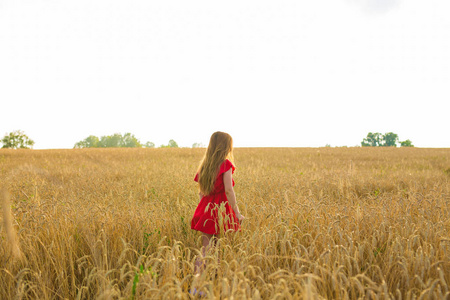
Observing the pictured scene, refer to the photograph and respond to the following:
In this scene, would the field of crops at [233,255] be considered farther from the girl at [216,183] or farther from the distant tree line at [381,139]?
the distant tree line at [381,139]

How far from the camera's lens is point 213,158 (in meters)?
3.58

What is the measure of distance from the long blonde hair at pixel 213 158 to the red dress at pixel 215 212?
76mm

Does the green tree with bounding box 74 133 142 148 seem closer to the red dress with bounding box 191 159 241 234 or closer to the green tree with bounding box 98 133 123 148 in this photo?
the green tree with bounding box 98 133 123 148

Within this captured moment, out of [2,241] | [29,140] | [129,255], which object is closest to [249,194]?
[129,255]

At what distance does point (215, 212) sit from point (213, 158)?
72 centimetres

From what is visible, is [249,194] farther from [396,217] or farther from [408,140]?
[408,140]

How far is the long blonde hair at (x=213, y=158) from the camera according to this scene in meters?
3.54

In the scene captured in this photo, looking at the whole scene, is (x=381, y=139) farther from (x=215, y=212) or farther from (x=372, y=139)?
(x=215, y=212)

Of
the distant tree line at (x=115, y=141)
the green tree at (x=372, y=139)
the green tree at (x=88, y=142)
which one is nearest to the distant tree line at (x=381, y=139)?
the green tree at (x=372, y=139)

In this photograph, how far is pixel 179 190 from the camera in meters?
6.25

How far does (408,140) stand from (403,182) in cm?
9057

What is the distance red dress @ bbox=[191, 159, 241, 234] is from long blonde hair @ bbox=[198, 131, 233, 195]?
0.08 meters

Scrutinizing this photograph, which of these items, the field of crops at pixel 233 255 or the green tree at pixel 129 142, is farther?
the green tree at pixel 129 142

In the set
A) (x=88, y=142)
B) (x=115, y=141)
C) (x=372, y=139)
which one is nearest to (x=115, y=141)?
(x=115, y=141)
